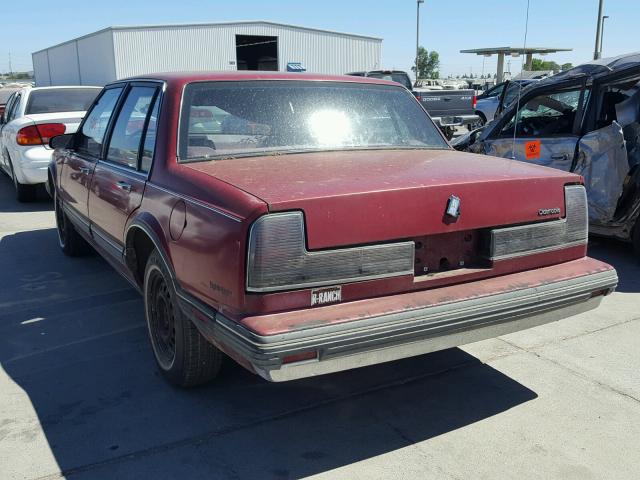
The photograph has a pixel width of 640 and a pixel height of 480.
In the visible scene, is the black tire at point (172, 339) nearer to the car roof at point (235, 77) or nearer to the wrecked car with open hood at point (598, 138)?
the car roof at point (235, 77)

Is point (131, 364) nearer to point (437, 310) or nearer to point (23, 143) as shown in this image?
point (437, 310)

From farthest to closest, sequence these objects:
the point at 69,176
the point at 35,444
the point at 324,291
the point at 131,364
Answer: the point at 69,176 < the point at 131,364 < the point at 35,444 < the point at 324,291

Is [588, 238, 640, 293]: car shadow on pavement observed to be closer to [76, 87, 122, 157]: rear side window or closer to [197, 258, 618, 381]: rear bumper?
[197, 258, 618, 381]: rear bumper

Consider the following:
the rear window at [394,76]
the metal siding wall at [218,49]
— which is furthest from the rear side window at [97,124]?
the metal siding wall at [218,49]

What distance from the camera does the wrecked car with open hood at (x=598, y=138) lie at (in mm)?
5648

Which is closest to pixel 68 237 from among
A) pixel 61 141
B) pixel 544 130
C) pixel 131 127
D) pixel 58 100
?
pixel 61 141

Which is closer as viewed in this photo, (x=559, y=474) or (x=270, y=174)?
(x=559, y=474)

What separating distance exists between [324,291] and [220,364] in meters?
1.03

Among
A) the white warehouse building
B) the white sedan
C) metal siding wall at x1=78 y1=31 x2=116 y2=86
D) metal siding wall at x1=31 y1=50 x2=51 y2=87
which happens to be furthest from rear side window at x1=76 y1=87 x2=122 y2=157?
metal siding wall at x1=31 y1=50 x2=51 y2=87

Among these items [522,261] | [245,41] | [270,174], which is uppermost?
[245,41]

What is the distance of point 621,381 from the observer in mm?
3500

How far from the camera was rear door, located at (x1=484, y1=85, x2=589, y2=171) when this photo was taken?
605 cm

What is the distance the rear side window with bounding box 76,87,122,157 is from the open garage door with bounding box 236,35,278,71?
33.2m

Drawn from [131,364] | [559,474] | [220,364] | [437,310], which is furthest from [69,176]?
[559,474]
